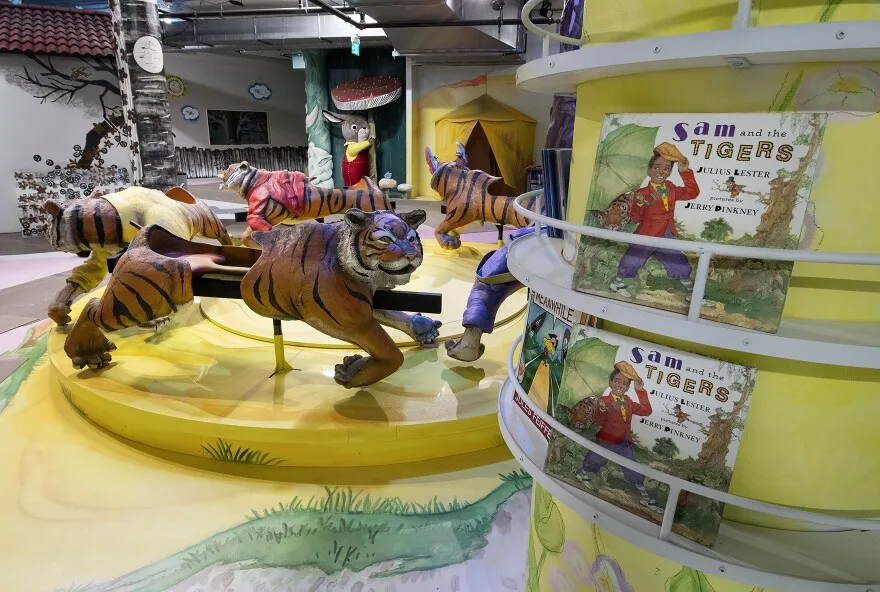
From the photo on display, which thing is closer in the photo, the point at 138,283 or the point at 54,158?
the point at 138,283

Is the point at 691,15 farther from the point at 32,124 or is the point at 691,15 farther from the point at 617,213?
the point at 32,124

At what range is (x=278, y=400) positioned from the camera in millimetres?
2141

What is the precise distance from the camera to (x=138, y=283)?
83.9 inches

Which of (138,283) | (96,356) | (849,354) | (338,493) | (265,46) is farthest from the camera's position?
(265,46)

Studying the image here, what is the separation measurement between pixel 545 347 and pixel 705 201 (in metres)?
0.48

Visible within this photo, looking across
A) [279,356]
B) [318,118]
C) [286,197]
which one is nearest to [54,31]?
[286,197]

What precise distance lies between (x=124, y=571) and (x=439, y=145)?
756 centimetres

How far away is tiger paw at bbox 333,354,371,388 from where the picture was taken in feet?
6.92

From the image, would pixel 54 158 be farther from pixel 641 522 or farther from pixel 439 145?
pixel 641 522

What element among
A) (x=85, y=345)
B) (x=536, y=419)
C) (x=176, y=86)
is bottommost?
(x=85, y=345)

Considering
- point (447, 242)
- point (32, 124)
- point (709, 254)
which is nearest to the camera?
point (709, 254)

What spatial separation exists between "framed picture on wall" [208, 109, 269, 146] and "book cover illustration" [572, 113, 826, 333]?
11.2 meters

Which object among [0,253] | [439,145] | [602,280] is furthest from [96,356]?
[439,145]

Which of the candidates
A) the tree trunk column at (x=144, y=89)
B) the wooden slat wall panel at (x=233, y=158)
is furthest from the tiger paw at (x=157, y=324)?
the wooden slat wall panel at (x=233, y=158)
